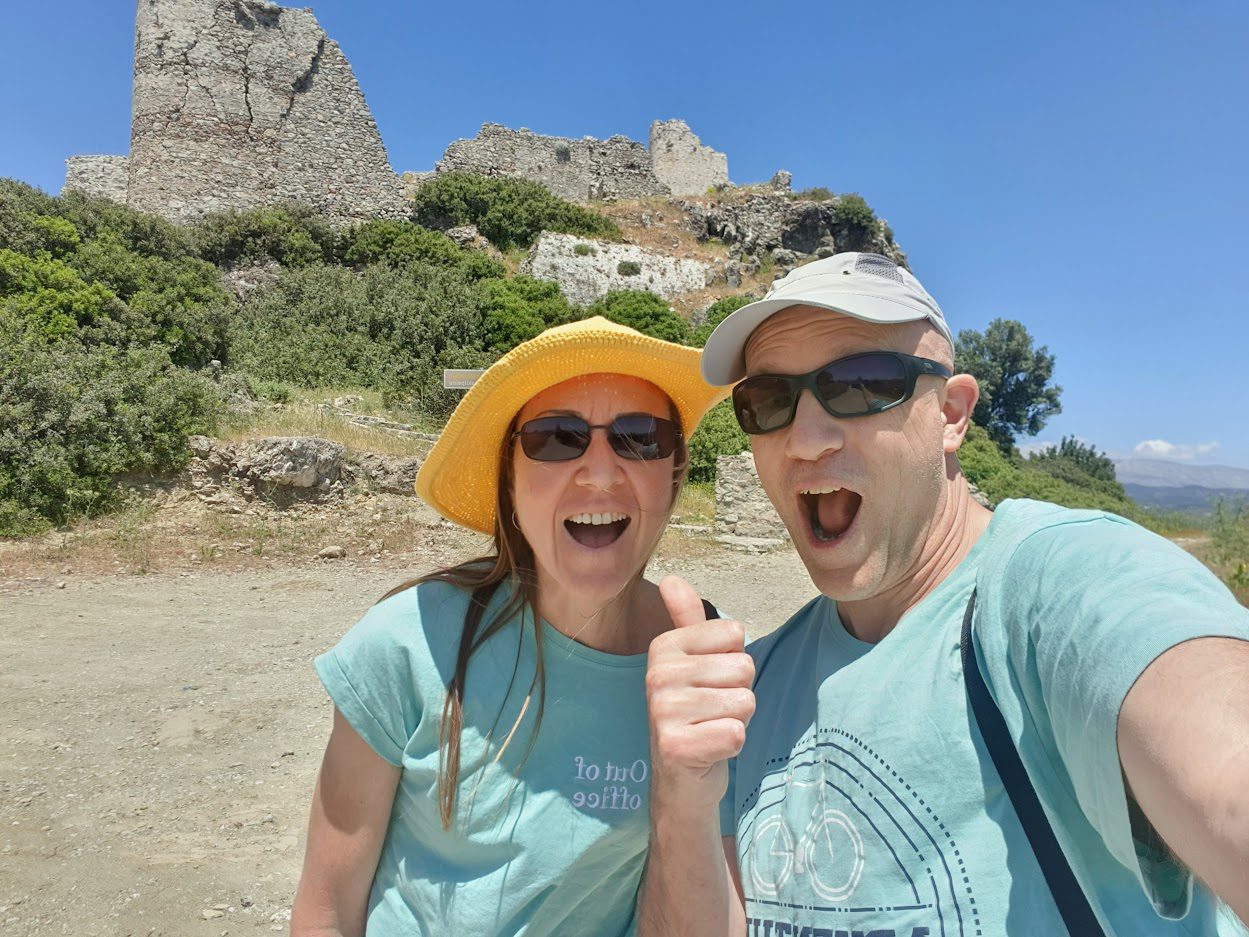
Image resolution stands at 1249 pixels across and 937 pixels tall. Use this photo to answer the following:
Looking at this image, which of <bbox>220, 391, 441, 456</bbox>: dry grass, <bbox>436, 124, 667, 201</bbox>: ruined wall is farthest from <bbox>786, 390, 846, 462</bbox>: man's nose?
<bbox>436, 124, 667, 201</bbox>: ruined wall

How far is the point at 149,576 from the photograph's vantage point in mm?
6676

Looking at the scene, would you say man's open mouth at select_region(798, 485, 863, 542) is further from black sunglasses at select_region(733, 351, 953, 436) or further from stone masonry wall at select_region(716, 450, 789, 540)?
stone masonry wall at select_region(716, 450, 789, 540)

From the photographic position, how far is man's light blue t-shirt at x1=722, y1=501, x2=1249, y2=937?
855mm

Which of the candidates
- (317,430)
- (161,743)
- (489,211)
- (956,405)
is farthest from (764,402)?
(489,211)

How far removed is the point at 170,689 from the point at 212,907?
2.23m

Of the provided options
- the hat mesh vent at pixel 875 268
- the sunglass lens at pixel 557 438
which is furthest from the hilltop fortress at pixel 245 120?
the hat mesh vent at pixel 875 268

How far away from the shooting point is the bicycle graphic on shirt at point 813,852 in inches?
41.9

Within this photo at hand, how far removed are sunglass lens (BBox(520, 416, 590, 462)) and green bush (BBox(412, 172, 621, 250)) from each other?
21952 mm

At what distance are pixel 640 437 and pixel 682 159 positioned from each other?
36317mm

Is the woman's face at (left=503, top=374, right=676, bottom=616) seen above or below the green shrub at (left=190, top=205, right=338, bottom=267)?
below

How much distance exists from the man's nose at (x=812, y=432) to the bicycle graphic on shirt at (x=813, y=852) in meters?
0.56

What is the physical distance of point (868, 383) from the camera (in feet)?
4.23

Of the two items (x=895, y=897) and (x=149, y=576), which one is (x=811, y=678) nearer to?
(x=895, y=897)

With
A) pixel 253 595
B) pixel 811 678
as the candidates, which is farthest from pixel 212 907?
pixel 253 595
